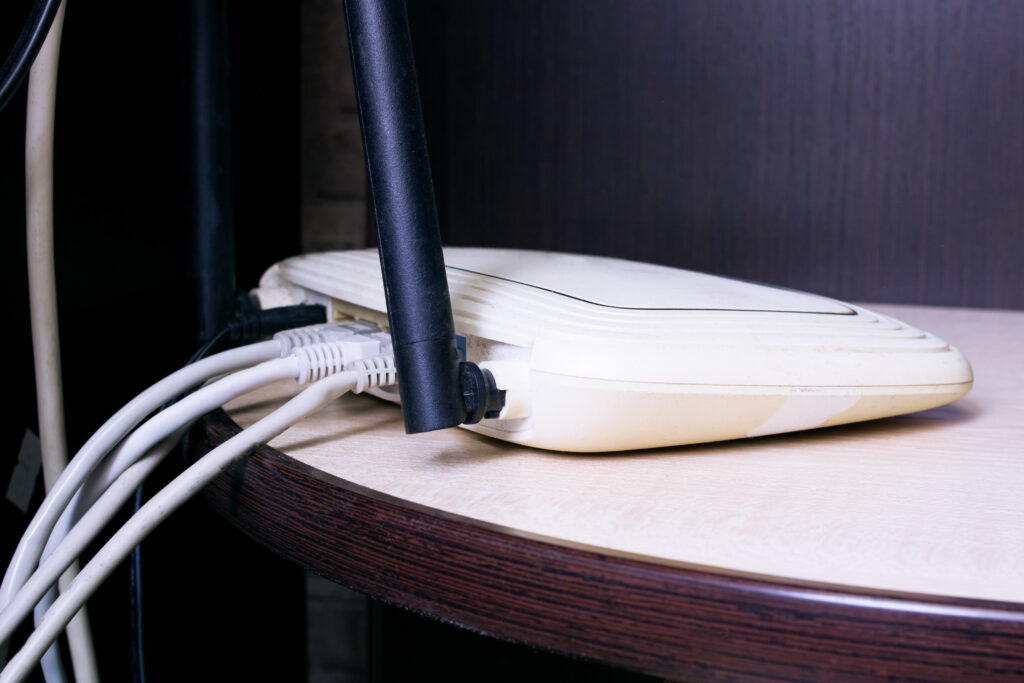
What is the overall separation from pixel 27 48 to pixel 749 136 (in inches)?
28.4

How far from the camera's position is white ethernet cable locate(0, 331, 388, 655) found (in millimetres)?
317

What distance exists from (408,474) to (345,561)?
5 centimetres

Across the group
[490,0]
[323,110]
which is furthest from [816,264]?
[323,110]

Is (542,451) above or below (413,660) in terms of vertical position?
above

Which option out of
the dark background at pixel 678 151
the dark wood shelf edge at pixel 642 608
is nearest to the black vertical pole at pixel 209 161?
the dark background at pixel 678 151

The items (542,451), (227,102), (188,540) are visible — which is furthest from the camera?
(188,540)

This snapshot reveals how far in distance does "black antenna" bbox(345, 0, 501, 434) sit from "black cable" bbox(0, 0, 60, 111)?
0.13 meters

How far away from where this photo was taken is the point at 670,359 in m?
0.34

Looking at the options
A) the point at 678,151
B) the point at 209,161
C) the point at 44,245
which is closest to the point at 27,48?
the point at 44,245

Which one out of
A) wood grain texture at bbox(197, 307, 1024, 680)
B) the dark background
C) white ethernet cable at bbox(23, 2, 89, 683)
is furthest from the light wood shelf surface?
the dark background

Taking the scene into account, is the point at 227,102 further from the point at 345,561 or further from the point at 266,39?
the point at 345,561

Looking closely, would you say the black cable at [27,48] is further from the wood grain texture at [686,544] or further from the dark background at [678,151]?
the dark background at [678,151]

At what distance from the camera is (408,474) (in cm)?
33

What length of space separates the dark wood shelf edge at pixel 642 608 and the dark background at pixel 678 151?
479mm
